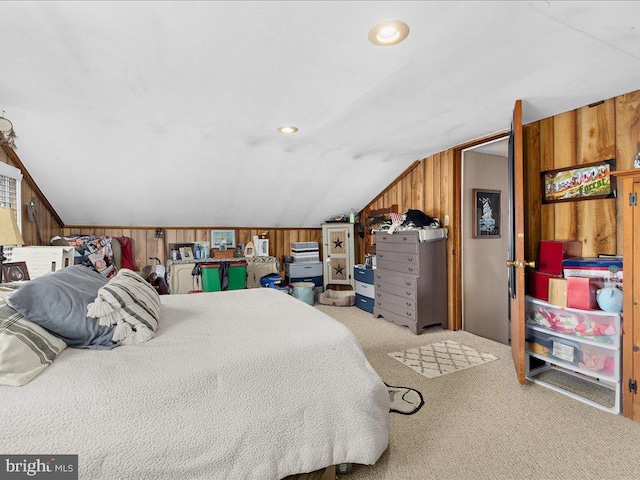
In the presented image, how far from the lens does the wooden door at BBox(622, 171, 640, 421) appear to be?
197 centimetres

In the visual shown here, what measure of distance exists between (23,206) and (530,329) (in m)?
5.07

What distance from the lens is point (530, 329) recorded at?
8.55 feet

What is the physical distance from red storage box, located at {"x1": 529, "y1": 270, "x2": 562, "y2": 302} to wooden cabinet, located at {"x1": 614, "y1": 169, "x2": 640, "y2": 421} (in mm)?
434

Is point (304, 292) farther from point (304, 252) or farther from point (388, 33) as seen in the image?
point (388, 33)

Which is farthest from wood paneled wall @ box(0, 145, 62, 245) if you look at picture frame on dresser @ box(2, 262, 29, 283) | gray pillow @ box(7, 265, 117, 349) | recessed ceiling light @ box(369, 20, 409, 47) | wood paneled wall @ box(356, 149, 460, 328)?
wood paneled wall @ box(356, 149, 460, 328)

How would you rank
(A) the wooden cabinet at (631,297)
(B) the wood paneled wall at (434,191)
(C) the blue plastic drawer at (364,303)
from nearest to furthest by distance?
(A) the wooden cabinet at (631,297)
(B) the wood paneled wall at (434,191)
(C) the blue plastic drawer at (364,303)

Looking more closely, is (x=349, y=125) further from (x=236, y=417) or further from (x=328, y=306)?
(x=328, y=306)

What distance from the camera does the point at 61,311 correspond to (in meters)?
1.42

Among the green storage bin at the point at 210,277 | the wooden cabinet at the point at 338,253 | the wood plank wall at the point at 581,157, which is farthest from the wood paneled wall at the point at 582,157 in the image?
the green storage bin at the point at 210,277

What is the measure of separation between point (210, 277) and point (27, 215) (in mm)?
2101

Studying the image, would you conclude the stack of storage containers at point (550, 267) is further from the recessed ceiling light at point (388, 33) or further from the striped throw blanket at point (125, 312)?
the striped throw blanket at point (125, 312)

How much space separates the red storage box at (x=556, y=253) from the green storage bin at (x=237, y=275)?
3615mm

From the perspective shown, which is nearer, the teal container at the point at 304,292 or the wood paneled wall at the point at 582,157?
the wood paneled wall at the point at 582,157

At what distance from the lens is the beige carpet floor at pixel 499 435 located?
5.16 ft
